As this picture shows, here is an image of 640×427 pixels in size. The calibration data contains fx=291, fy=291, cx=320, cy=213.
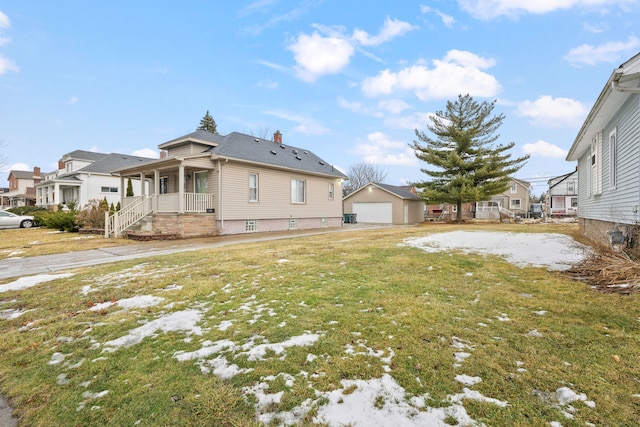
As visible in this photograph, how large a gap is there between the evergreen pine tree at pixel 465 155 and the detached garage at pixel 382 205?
2481mm

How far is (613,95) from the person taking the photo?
650 cm

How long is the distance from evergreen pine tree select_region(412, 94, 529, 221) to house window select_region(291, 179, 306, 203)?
39.6 feet

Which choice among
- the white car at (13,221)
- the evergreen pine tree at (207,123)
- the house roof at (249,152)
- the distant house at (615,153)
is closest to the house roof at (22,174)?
the evergreen pine tree at (207,123)

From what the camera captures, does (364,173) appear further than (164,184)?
Yes

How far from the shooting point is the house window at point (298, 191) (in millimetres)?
18641

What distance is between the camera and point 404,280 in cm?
509

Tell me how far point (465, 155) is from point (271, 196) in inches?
708

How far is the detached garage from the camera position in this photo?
90.0ft

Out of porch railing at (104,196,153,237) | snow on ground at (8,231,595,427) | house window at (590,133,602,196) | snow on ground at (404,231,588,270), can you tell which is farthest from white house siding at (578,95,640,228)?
porch railing at (104,196,153,237)

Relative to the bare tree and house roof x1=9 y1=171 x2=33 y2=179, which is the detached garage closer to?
the bare tree

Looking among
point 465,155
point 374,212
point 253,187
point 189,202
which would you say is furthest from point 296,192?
point 465,155

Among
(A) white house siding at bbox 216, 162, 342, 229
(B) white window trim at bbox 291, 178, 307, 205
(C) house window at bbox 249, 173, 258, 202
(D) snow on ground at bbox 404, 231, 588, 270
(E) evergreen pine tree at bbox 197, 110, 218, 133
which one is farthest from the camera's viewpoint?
(E) evergreen pine tree at bbox 197, 110, 218, 133

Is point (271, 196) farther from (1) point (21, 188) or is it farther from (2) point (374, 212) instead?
(1) point (21, 188)

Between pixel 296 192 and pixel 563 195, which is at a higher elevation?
pixel 563 195
